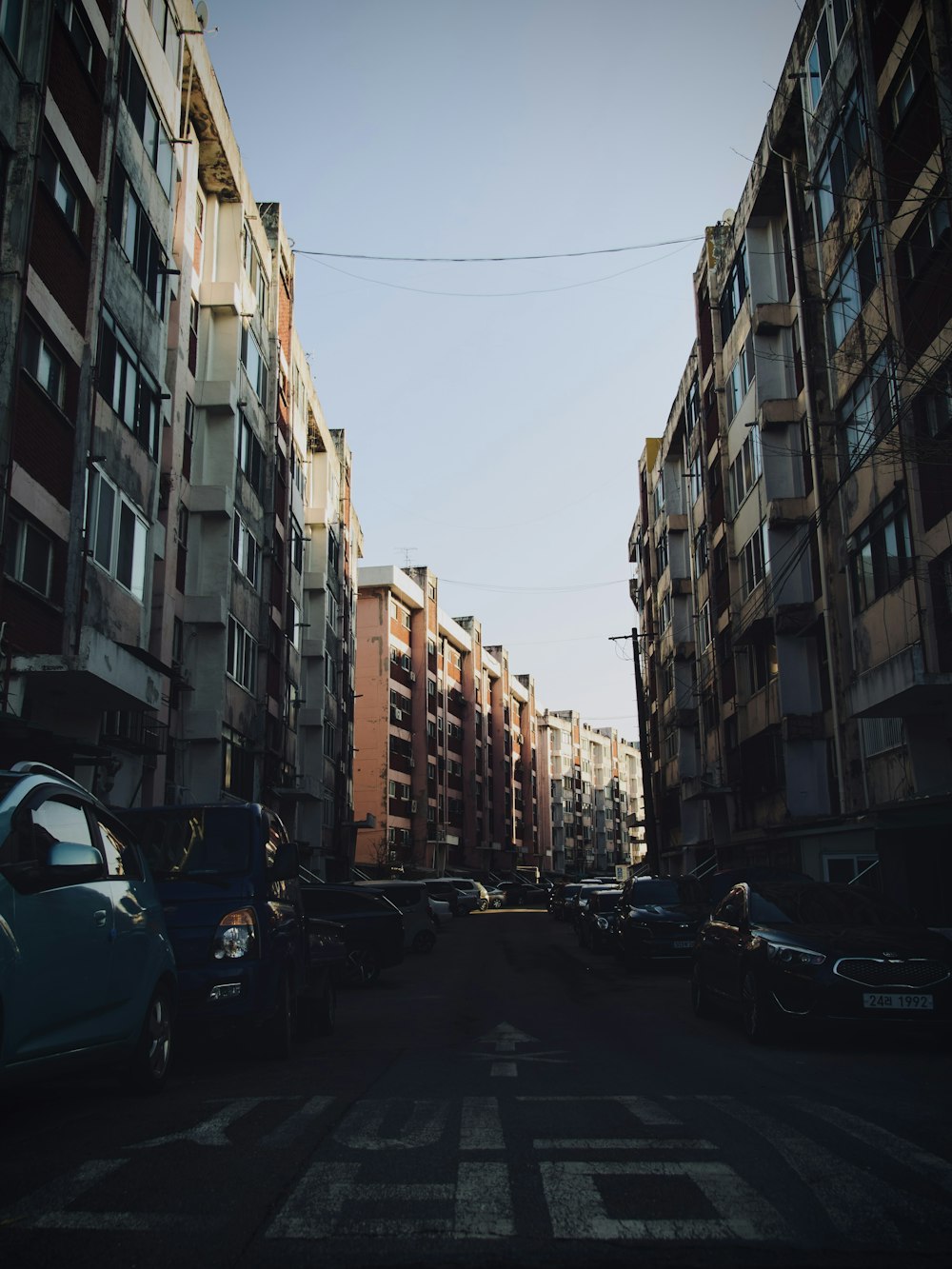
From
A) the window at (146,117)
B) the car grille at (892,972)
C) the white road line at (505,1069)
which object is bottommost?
the white road line at (505,1069)

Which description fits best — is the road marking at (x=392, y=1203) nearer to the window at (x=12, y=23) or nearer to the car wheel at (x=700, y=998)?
the car wheel at (x=700, y=998)

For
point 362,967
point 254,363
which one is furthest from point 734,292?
point 362,967

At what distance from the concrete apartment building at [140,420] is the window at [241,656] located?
0.11 meters

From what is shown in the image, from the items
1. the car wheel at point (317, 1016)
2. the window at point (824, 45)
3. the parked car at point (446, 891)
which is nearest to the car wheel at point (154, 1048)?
the car wheel at point (317, 1016)

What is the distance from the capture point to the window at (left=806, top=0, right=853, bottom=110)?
930 inches

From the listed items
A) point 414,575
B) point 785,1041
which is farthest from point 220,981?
point 414,575

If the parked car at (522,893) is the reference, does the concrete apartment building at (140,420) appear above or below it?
above

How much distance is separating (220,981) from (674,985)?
34.7ft

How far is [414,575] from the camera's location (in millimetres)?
83500

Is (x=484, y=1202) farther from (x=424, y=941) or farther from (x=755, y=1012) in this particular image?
(x=424, y=941)

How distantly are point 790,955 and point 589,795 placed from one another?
136646mm

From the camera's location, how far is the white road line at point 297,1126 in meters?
5.88

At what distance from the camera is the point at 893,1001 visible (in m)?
9.80

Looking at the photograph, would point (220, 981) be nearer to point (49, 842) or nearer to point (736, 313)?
point (49, 842)
